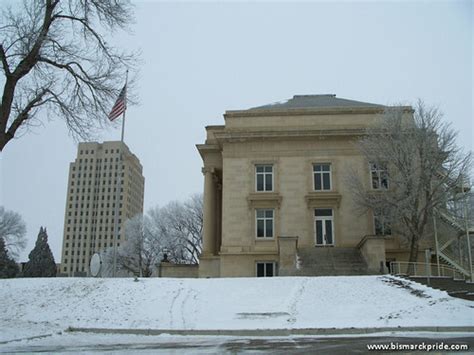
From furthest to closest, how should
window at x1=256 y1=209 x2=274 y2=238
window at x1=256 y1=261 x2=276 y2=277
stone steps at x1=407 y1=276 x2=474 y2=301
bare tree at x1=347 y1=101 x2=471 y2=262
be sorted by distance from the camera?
window at x1=256 y1=209 x2=274 y2=238, window at x1=256 y1=261 x2=276 y2=277, bare tree at x1=347 y1=101 x2=471 y2=262, stone steps at x1=407 y1=276 x2=474 y2=301

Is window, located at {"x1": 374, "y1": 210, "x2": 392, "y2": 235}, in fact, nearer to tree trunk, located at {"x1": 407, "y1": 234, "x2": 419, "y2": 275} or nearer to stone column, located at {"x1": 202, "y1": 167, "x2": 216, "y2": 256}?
tree trunk, located at {"x1": 407, "y1": 234, "x2": 419, "y2": 275}

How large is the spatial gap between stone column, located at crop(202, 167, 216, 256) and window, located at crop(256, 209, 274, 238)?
489 cm

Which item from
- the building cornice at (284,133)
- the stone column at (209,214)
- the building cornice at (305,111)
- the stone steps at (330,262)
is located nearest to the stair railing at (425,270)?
the stone steps at (330,262)

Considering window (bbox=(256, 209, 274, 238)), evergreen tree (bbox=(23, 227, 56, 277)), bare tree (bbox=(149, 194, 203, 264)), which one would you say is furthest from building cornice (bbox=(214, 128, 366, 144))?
bare tree (bbox=(149, 194, 203, 264))

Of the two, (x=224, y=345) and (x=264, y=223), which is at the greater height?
(x=264, y=223)

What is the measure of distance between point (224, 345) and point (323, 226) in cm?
2431

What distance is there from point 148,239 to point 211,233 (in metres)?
30.6

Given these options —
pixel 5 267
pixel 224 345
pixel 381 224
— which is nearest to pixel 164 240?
pixel 5 267

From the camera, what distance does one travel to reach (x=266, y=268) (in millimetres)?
34938

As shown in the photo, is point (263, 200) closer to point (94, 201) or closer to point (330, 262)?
point (330, 262)

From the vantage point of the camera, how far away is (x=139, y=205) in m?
99.8

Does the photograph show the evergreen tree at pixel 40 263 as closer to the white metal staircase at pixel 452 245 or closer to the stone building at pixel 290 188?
the stone building at pixel 290 188

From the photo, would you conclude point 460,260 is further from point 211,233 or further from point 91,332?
point 91,332

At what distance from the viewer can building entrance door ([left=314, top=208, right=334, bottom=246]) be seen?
3525 centimetres
